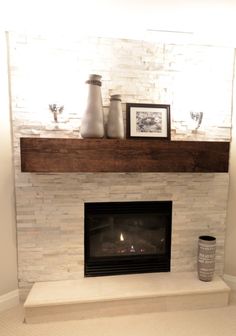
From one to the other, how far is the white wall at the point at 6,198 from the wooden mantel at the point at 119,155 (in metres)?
0.27

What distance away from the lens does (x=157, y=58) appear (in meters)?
2.41

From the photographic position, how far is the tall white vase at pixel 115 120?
2232mm

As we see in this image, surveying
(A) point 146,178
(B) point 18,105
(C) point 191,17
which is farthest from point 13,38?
(A) point 146,178

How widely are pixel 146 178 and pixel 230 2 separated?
1483 millimetres

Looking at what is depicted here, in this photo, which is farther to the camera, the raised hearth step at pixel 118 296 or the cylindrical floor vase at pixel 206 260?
the cylindrical floor vase at pixel 206 260

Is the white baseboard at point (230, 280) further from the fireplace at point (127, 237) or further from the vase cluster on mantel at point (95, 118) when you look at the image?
the vase cluster on mantel at point (95, 118)

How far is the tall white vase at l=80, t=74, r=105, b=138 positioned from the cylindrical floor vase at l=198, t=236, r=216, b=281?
138 cm

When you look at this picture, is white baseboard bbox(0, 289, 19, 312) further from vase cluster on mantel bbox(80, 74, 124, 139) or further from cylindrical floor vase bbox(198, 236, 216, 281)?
cylindrical floor vase bbox(198, 236, 216, 281)

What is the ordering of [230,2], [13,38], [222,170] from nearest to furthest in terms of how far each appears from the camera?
[230,2], [13,38], [222,170]

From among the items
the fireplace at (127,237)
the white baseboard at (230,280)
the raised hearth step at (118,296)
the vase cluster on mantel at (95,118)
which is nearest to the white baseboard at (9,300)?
the raised hearth step at (118,296)

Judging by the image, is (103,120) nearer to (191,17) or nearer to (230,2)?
(191,17)

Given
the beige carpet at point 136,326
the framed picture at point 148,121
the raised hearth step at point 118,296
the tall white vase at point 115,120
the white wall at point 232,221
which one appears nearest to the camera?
the beige carpet at point 136,326

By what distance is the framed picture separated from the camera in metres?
2.38

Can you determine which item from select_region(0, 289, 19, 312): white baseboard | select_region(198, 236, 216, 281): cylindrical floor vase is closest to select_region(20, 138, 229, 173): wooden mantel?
select_region(198, 236, 216, 281): cylindrical floor vase
